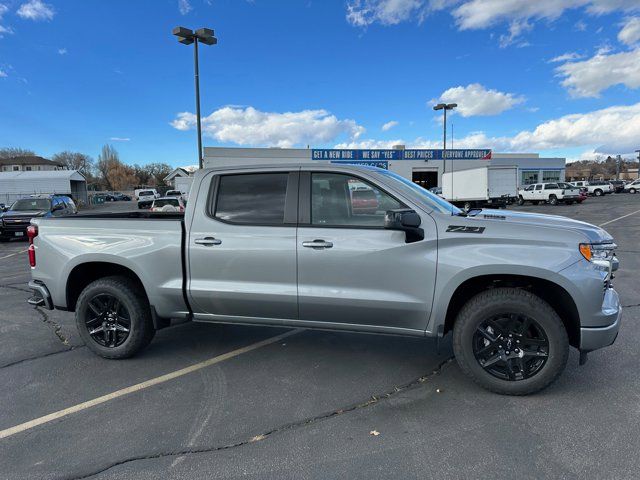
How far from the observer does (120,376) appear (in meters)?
4.07

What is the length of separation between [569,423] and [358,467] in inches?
63.2

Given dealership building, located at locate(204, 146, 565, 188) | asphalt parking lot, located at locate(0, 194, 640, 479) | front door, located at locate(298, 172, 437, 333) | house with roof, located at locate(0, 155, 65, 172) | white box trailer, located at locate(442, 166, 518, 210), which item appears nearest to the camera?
asphalt parking lot, located at locate(0, 194, 640, 479)

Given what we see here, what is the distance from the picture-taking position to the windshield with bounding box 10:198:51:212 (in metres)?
17.0

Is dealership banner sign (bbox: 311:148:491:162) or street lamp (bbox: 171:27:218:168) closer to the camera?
street lamp (bbox: 171:27:218:168)

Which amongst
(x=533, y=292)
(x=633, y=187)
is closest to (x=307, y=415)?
(x=533, y=292)

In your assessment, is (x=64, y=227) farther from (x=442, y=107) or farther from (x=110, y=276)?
(x=442, y=107)

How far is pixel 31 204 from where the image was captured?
17.2 metres

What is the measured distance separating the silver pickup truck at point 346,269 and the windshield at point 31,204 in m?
15.0

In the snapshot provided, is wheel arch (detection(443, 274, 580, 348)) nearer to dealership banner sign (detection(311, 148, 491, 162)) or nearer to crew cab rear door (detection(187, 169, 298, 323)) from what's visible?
crew cab rear door (detection(187, 169, 298, 323))

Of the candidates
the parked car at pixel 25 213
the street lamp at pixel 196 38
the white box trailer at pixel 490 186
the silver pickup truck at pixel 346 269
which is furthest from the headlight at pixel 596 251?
the white box trailer at pixel 490 186

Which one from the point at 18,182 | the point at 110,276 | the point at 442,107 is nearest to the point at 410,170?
the point at 442,107

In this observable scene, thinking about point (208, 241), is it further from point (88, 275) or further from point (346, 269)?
point (88, 275)

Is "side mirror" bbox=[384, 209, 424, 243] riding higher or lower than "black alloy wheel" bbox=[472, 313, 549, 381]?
higher

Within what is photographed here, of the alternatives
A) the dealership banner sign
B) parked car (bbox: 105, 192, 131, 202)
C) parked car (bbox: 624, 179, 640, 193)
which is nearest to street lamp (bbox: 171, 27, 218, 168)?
the dealership banner sign
